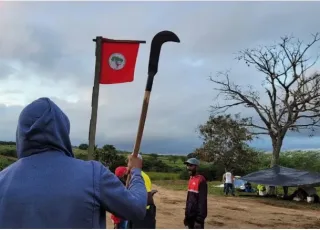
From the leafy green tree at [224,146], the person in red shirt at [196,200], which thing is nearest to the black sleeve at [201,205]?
the person in red shirt at [196,200]

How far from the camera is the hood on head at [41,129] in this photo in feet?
6.60

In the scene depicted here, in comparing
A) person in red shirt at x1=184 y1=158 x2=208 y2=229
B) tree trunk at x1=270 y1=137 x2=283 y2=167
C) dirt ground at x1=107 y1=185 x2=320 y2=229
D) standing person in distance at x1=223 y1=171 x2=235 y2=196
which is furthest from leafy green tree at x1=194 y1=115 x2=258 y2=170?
person in red shirt at x1=184 y1=158 x2=208 y2=229

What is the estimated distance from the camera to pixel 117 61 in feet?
20.3

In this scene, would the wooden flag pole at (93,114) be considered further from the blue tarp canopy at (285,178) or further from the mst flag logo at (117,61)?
the blue tarp canopy at (285,178)

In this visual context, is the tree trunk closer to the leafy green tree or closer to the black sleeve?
the leafy green tree

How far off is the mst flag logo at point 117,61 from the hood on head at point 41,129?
13.2 ft

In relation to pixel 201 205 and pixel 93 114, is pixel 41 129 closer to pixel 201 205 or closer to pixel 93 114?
pixel 93 114

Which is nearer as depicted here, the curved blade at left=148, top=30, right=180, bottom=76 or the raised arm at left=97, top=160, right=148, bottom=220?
the raised arm at left=97, top=160, right=148, bottom=220

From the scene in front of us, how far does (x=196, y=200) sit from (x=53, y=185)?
5.44 metres

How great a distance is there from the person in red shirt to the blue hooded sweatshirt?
16.7 ft

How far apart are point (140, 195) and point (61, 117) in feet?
1.66

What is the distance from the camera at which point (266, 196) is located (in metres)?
26.4

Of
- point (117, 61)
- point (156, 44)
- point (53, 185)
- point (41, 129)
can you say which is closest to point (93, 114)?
point (117, 61)

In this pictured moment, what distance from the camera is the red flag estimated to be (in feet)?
19.7
